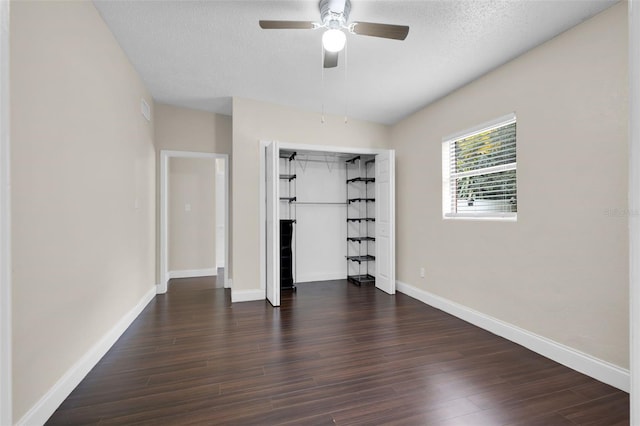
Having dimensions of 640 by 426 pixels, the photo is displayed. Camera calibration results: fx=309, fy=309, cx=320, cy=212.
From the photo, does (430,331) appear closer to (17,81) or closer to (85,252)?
(85,252)

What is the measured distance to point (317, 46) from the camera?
9.23ft

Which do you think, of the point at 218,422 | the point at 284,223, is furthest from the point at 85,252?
the point at 284,223

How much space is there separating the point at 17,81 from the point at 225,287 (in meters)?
3.86

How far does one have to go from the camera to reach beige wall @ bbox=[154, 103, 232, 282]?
4.55 meters

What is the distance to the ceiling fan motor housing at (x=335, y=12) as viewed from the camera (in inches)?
84.9

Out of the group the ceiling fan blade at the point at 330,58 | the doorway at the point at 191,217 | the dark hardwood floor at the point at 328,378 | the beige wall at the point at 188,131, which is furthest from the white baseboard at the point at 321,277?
the ceiling fan blade at the point at 330,58

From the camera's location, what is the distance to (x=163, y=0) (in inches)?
88.9

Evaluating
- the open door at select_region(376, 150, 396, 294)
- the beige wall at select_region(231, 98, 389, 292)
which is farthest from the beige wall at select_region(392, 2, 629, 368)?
the beige wall at select_region(231, 98, 389, 292)

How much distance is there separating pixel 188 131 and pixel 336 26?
10.5 feet

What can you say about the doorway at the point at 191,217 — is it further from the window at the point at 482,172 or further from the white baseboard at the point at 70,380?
Result: the window at the point at 482,172

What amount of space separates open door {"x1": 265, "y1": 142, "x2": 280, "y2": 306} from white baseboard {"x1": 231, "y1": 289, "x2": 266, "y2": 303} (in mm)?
146

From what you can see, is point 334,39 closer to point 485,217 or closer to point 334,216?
point 485,217

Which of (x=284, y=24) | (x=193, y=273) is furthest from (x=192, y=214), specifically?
(x=284, y=24)

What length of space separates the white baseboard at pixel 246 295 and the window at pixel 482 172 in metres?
2.65
